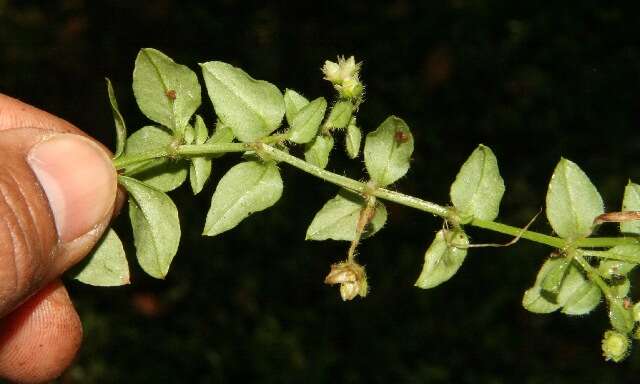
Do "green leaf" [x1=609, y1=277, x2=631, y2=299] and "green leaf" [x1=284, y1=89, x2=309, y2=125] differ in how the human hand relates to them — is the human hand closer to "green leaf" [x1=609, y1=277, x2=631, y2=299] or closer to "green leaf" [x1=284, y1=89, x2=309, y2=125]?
"green leaf" [x1=284, y1=89, x2=309, y2=125]

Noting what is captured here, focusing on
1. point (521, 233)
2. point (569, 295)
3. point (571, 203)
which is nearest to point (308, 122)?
point (521, 233)

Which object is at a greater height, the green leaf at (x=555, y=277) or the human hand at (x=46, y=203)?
the green leaf at (x=555, y=277)

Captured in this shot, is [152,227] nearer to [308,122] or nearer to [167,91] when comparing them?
[167,91]

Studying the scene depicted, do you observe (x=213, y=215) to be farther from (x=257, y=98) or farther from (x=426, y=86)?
(x=426, y=86)

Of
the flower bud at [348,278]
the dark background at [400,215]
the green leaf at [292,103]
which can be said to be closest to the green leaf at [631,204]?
the flower bud at [348,278]

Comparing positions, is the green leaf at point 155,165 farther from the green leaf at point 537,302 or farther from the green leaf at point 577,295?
the green leaf at point 577,295
